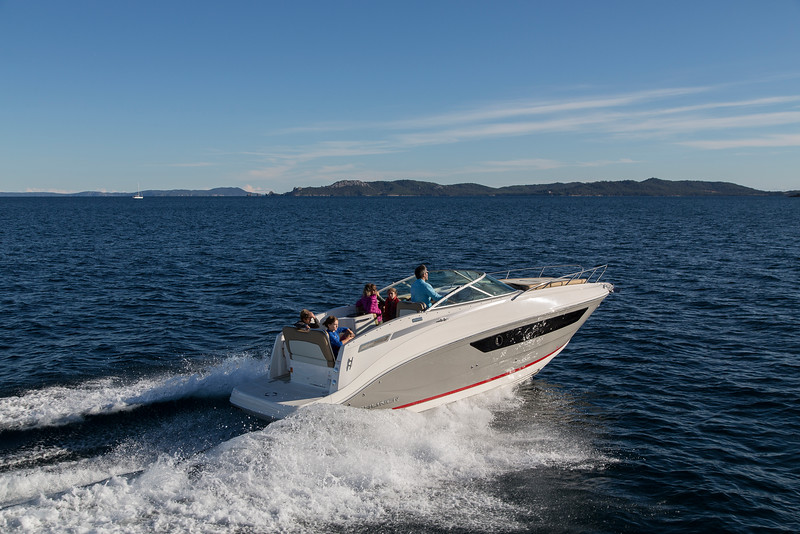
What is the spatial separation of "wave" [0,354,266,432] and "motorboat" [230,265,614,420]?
1.14 metres

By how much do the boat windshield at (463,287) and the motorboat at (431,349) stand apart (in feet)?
0.06

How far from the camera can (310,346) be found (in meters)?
8.80

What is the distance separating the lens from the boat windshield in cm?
996

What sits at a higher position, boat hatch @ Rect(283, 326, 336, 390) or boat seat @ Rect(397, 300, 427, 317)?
boat seat @ Rect(397, 300, 427, 317)

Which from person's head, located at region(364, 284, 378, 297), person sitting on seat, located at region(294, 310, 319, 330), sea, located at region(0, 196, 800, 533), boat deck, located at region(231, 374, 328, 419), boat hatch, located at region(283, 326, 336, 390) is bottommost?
sea, located at region(0, 196, 800, 533)

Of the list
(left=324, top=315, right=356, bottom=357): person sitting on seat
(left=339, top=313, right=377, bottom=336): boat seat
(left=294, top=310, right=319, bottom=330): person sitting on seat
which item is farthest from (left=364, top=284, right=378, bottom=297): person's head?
(left=294, top=310, right=319, bottom=330): person sitting on seat

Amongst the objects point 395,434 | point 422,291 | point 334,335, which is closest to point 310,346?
point 334,335

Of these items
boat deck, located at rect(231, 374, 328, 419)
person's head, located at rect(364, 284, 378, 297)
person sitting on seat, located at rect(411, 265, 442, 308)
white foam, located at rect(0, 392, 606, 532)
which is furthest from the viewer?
person's head, located at rect(364, 284, 378, 297)

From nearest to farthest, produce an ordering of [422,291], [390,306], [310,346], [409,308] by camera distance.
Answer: [310,346] < [409,308] < [422,291] < [390,306]

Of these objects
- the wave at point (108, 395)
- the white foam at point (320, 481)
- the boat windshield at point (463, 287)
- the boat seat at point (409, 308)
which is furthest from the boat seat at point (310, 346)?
the boat windshield at point (463, 287)

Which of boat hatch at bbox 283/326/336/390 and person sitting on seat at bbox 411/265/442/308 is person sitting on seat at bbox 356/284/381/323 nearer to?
person sitting on seat at bbox 411/265/442/308

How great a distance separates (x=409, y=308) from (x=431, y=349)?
0.94 m

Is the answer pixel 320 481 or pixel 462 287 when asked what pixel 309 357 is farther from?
pixel 462 287

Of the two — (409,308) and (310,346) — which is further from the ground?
(409,308)
